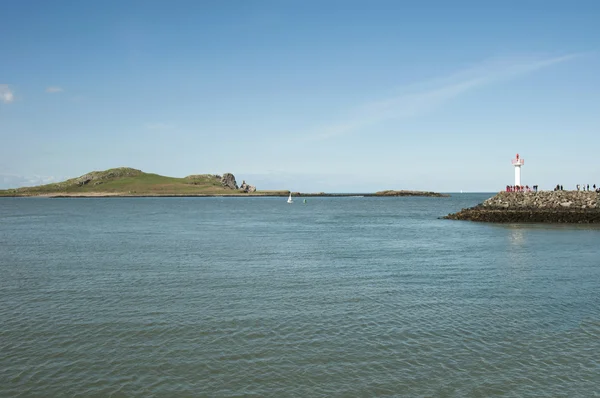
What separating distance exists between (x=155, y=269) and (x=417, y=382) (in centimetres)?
2093

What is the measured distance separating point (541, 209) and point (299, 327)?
67.2 meters

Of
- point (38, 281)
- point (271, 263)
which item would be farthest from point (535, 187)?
point (38, 281)

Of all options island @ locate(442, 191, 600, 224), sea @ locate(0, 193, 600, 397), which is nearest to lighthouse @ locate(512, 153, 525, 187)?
island @ locate(442, 191, 600, 224)

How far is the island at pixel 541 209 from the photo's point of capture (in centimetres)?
6732

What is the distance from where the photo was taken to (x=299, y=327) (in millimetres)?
16703

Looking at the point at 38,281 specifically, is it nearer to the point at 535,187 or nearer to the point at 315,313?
the point at 315,313

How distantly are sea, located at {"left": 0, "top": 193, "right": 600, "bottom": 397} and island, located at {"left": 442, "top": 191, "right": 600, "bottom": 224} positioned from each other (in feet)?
123

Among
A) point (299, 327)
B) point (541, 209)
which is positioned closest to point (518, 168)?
point (541, 209)

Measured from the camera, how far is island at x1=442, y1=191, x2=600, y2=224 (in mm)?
67325

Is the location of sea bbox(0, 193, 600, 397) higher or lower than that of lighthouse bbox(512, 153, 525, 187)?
lower

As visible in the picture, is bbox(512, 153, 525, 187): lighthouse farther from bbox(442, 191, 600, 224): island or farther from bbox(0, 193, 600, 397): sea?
bbox(0, 193, 600, 397): sea

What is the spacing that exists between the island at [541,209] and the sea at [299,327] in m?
37.6

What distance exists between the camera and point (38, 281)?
82.5 ft

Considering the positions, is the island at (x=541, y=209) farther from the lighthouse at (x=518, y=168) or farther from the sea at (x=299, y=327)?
the sea at (x=299, y=327)
